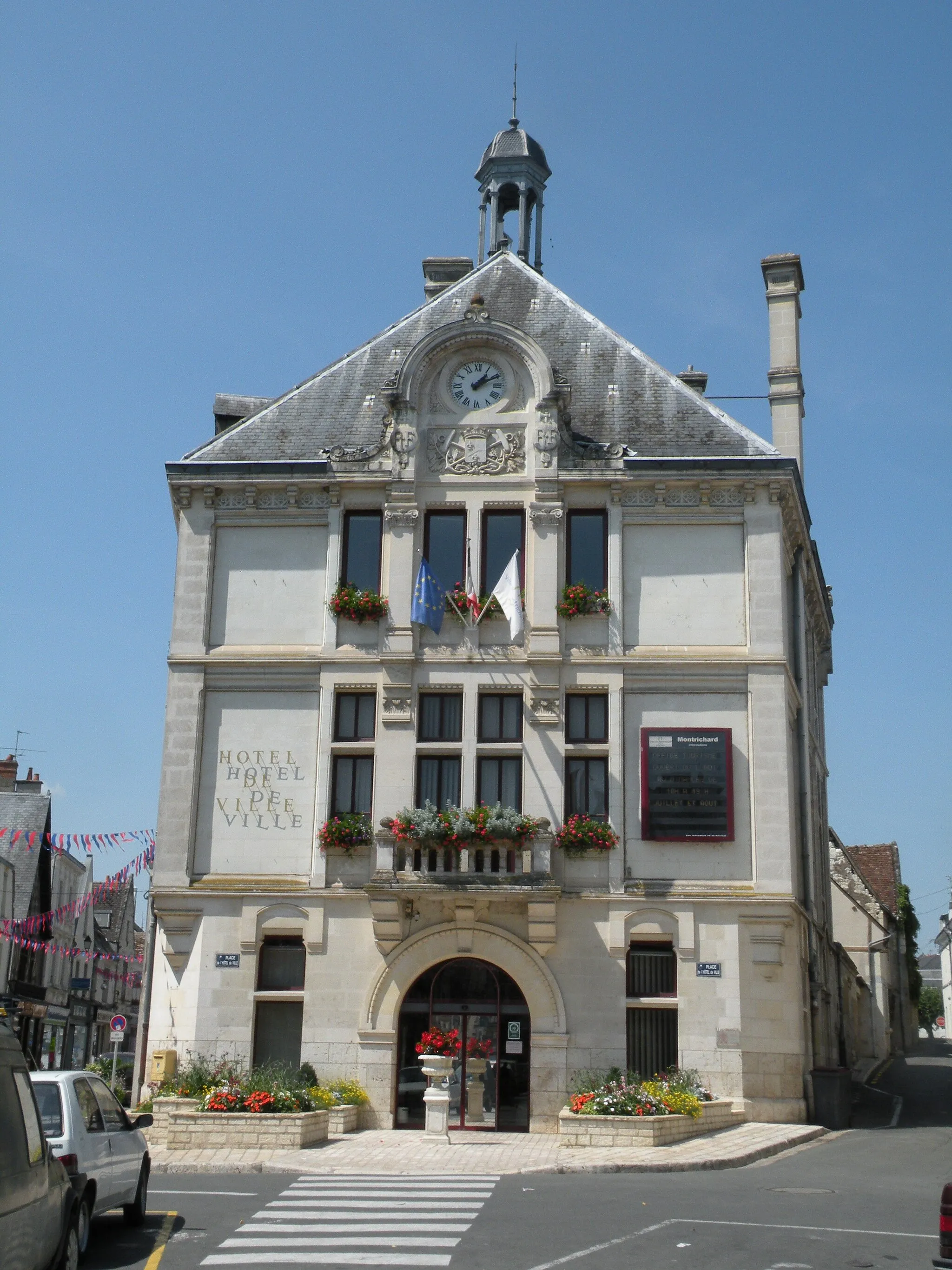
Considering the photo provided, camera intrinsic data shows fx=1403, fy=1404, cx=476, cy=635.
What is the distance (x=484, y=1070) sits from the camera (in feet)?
81.4

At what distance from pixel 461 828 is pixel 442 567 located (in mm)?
5429

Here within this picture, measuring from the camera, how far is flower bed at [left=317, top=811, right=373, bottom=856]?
25.7 meters

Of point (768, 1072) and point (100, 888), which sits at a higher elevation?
point (100, 888)

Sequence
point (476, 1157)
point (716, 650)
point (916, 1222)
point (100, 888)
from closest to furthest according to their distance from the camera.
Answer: point (916, 1222) < point (476, 1157) < point (716, 650) < point (100, 888)

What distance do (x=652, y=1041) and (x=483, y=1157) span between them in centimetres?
534

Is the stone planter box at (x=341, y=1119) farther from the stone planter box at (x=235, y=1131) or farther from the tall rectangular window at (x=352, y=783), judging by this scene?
the tall rectangular window at (x=352, y=783)

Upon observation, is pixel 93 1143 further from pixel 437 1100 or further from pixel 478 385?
pixel 478 385

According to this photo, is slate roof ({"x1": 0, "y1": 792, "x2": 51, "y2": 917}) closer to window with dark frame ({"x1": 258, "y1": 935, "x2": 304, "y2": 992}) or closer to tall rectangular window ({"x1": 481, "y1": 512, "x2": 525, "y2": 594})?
window with dark frame ({"x1": 258, "y1": 935, "x2": 304, "y2": 992})

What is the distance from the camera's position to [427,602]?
26.3m

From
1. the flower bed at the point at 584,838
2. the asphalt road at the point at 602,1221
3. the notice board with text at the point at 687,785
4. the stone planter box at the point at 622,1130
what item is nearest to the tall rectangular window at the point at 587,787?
the flower bed at the point at 584,838

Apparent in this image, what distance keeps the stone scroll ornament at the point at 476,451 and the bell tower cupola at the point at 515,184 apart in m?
7.26

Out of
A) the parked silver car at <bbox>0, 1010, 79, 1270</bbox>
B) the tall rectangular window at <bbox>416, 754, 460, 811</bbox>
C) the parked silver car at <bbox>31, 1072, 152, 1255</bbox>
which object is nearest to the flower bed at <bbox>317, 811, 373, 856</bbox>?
the tall rectangular window at <bbox>416, 754, 460, 811</bbox>

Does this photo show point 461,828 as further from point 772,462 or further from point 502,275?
point 502,275

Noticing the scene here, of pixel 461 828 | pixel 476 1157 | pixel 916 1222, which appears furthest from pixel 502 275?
pixel 916 1222
